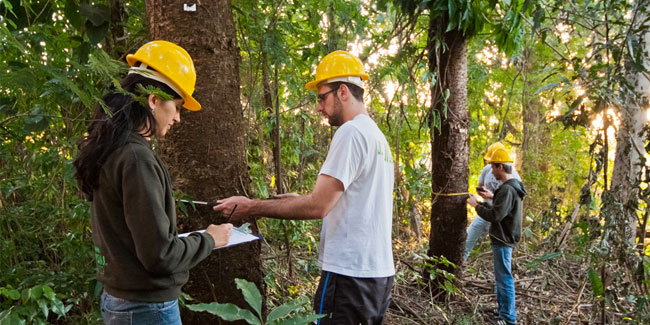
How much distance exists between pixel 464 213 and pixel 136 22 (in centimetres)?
365

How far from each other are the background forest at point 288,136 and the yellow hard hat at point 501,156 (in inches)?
25.0

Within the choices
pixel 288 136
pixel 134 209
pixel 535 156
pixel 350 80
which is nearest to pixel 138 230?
pixel 134 209

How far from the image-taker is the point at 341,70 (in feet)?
8.34

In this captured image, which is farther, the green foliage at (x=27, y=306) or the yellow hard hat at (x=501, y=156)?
the yellow hard hat at (x=501, y=156)

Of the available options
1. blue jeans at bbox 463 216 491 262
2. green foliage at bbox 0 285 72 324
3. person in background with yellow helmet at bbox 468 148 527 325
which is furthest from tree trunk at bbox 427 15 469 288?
green foliage at bbox 0 285 72 324

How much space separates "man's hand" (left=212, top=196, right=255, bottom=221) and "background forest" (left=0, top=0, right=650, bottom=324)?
0.13 meters

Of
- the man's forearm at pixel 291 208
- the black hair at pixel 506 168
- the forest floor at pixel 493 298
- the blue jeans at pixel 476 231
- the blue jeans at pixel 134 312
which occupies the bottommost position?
the forest floor at pixel 493 298

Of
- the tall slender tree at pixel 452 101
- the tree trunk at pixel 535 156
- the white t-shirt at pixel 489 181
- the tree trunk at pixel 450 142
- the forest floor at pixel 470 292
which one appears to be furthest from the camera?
the tree trunk at pixel 535 156

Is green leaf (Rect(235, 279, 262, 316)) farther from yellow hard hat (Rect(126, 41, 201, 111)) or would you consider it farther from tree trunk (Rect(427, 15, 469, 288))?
tree trunk (Rect(427, 15, 469, 288))

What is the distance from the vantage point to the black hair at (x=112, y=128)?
1.48m

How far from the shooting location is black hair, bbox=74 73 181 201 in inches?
58.4

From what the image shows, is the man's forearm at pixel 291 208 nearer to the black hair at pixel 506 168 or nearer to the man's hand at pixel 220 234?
the man's hand at pixel 220 234

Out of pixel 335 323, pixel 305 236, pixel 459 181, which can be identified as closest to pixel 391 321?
pixel 305 236

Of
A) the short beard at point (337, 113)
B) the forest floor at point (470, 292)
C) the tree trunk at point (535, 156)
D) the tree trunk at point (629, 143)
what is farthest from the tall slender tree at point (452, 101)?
the tree trunk at point (535, 156)
